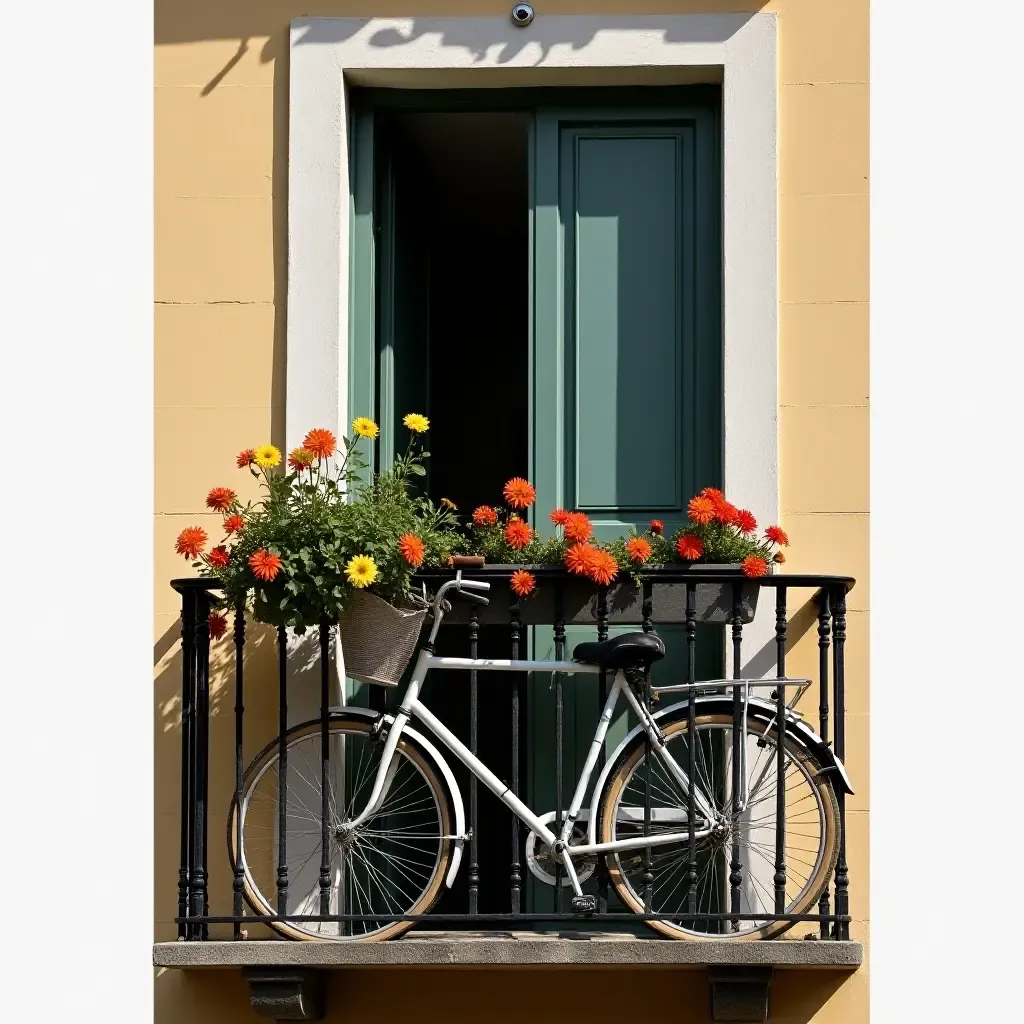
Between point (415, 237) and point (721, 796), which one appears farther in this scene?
point (415, 237)

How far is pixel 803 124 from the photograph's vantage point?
24.6 ft

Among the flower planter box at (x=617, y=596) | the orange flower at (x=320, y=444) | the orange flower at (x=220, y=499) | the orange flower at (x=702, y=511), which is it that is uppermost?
the orange flower at (x=320, y=444)

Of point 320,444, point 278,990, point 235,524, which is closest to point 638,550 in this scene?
point 320,444

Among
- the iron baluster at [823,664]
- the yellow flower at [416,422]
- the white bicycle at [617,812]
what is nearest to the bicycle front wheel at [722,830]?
the white bicycle at [617,812]

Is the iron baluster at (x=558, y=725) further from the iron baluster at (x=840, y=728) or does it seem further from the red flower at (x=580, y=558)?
the iron baluster at (x=840, y=728)

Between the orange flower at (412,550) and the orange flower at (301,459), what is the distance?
0.47 m

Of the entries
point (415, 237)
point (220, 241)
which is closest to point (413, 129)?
point (415, 237)

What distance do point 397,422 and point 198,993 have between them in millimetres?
2296

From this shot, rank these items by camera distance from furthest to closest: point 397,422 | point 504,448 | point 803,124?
point 504,448, point 397,422, point 803,124

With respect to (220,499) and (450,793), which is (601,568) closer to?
(450,793)

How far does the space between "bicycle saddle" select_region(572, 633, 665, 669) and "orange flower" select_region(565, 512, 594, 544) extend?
0.35 meters

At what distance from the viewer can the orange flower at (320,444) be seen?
689cm

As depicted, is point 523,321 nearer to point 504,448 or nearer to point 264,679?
point 504,448

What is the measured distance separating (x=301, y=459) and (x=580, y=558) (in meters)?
1.00
